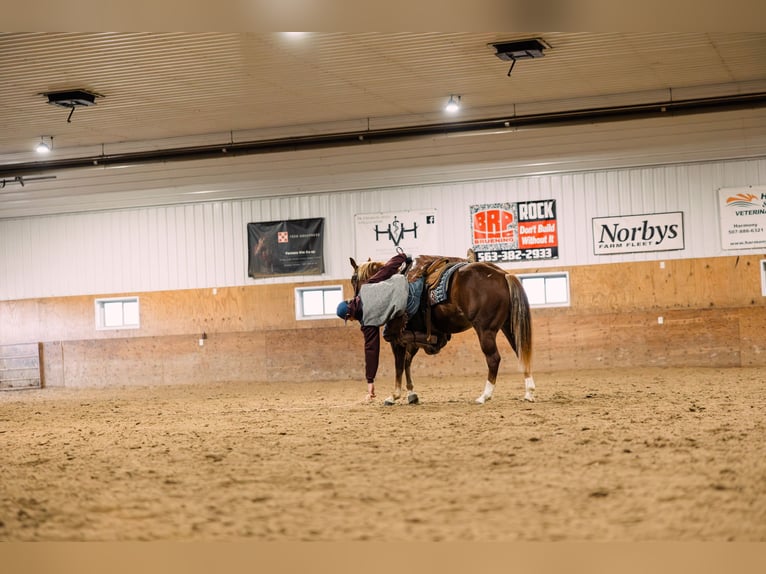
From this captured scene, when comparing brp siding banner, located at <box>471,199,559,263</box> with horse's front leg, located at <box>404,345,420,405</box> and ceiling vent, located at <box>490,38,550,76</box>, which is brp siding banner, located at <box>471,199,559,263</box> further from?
horse's front leg, located at <box>404,345,420,405</box>

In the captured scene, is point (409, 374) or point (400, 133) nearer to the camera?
point (409, 374)

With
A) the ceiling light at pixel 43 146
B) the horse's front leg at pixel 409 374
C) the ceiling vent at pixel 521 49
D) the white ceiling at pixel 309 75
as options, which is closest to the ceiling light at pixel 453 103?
the white ceiling at pixel 309 75

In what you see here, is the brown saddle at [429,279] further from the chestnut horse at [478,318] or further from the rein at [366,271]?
the rein at [366,271]

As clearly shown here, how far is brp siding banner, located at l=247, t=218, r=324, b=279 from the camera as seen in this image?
60.3ft

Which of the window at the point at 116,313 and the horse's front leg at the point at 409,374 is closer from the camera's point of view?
the horse's front leg at the point at 409,374

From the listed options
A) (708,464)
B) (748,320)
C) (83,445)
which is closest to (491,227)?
(748,320)

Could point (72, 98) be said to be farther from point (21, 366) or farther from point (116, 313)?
point (21, 366)

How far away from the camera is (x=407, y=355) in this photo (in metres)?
11.0

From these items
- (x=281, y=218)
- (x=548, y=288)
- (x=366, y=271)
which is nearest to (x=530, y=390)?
(x=366, y=271)

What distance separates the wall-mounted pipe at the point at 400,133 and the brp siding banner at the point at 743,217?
2.83 meters

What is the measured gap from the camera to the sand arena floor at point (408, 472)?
4.23 meters

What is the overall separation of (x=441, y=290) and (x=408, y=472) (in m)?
4.76

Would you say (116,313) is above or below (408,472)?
above

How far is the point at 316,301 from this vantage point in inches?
731
